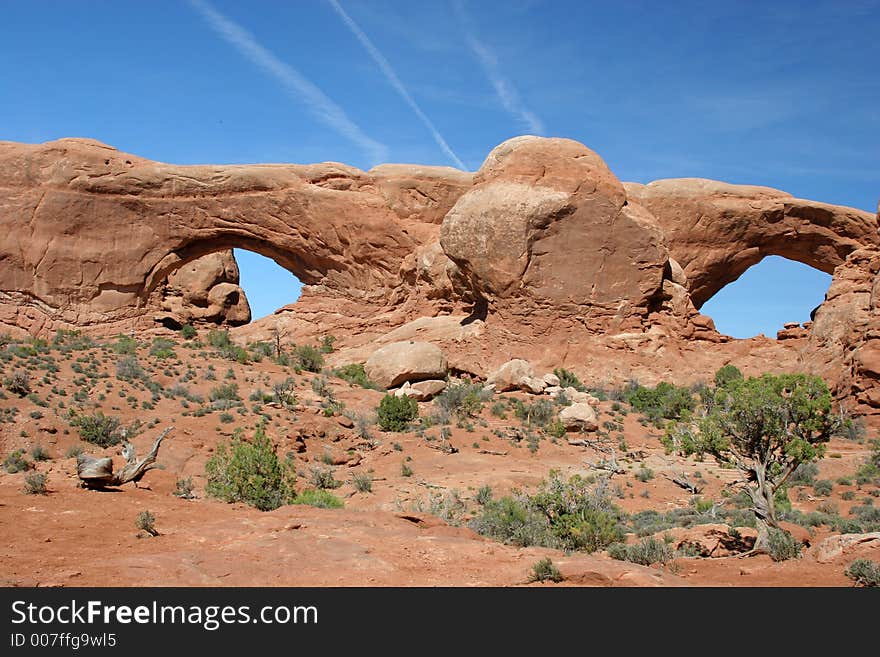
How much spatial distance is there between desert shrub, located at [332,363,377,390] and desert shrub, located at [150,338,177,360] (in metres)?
5.15

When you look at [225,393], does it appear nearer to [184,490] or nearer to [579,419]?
[184,490]

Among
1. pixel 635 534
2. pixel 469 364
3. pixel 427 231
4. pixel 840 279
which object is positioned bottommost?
pixel 635 534

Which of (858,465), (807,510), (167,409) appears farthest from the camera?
(167,409)

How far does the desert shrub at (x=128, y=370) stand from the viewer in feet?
65.8

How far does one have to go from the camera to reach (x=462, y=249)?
2581 cm

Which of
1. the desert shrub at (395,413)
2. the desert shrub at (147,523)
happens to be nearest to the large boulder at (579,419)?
the desert shrub at (395,413)

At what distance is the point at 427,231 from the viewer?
3042cm

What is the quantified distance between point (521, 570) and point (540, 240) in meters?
19.4

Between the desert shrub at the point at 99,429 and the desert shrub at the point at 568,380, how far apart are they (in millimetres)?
13297

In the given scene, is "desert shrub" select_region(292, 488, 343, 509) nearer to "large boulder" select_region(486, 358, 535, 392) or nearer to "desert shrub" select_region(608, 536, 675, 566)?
"desert shrub" select_region(608, 536, 675, 566)

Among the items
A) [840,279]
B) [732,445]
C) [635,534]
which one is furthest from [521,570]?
[840,279]

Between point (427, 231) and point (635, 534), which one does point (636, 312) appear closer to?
point (427, 231)
